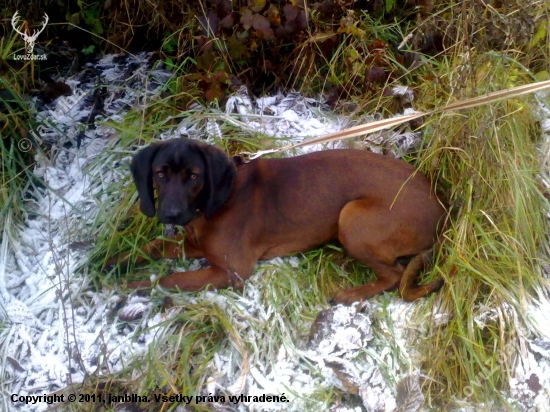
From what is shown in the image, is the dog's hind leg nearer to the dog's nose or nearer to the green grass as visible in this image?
the green grass

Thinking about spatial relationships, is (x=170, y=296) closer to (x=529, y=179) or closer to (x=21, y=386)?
(x=21, y=386)

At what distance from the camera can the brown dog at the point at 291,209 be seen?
131 inches

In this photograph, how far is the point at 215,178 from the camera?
3.33m

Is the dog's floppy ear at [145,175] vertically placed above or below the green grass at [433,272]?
above

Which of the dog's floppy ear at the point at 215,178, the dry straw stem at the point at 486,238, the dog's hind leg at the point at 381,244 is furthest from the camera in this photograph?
the dog's hind leg at the point at 381,244

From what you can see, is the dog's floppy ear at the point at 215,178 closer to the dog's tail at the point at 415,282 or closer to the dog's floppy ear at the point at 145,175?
the dog's floppy ear at the point at 145,175

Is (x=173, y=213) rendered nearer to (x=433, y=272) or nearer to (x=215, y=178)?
(x=215, y=178)

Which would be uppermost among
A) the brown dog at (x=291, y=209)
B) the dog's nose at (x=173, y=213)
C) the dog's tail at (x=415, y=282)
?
the dog's nose at (x=173, y=213)

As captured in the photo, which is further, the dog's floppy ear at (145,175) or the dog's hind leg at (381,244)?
the dog's hind leg at (381,244)

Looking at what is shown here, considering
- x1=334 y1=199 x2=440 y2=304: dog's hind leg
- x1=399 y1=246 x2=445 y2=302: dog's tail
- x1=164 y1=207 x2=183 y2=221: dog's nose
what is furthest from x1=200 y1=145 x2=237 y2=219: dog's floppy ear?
x1=399 y1=246 x2=445 y2=302: dog's tail

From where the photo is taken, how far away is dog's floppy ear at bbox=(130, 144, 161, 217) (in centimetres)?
331

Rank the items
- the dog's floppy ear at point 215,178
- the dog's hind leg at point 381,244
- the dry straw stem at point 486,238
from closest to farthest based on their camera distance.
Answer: the dry straw stem at point 486,238 → the dog's floppy ear at point 215,178 → the dog's hind leg at point 381,244

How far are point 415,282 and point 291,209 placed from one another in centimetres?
81

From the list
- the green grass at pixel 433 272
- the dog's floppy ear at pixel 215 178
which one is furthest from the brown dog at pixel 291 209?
the green grass at pixel 433 272
